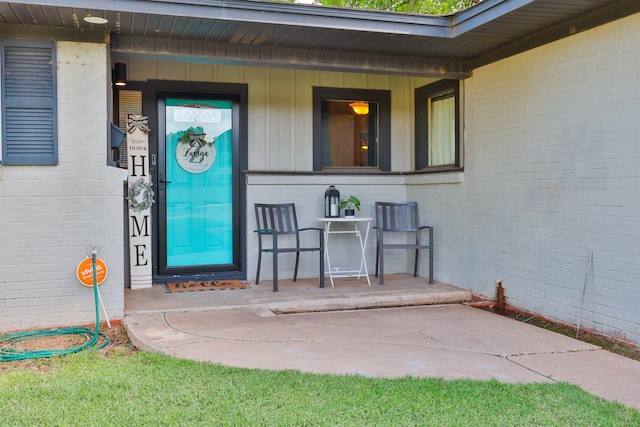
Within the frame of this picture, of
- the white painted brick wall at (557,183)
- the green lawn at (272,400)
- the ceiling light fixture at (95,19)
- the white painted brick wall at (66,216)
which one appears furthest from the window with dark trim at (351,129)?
the green lawn at (272,400)

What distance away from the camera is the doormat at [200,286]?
5875 mm

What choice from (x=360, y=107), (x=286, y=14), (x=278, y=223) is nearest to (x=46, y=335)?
(x=278, y=223)

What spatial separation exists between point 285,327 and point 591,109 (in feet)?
9.16

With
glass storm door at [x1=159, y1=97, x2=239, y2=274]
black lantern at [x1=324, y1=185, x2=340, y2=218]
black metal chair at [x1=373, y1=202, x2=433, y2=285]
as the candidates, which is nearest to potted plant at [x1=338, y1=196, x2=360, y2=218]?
black lantern at [x1=324, y1=185, x2=340, y2=218]

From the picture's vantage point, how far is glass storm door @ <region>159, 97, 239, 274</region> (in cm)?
632

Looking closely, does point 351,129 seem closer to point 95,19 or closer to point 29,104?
point 95,19

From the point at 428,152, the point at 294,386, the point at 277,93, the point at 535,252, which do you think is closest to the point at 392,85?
the point at 428,152

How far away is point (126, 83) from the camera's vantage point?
6074mm

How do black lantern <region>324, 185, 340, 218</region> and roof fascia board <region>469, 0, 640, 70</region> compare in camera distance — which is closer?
roof fascia board <region>469, 0, 640, 70</region>

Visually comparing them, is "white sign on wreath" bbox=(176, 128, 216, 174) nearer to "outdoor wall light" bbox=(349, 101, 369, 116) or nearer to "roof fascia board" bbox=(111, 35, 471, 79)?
"roof fascia board" bbox=(111, 35, 471, 79)

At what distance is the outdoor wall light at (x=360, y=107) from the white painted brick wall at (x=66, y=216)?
307cm

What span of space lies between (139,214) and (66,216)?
1466mm

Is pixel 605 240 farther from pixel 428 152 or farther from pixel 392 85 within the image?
pixel 392 85

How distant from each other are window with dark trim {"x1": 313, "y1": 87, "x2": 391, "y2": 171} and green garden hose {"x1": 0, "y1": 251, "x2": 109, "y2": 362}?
10.0 ft
